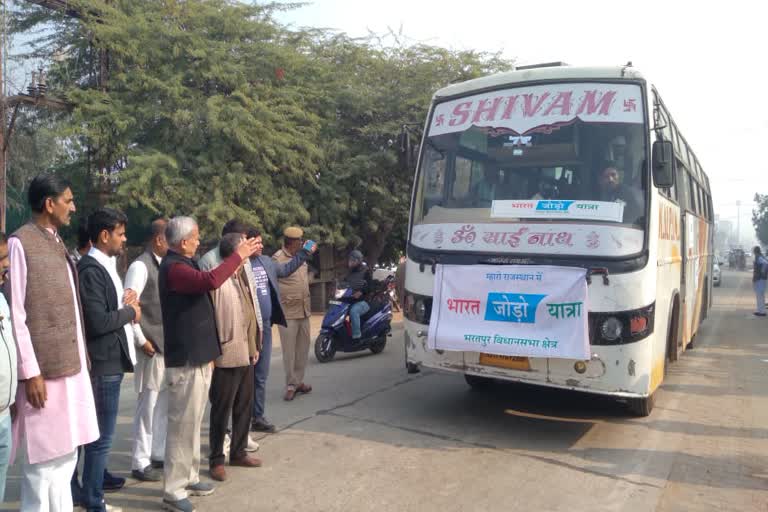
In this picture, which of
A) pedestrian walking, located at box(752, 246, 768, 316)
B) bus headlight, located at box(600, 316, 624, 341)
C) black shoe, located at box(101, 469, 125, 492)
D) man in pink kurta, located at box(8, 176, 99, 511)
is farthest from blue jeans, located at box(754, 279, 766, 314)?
man in pink kurta, located at box(8, 176, 99, 511)

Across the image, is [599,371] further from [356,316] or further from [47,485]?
[356,316]

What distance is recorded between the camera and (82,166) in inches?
525

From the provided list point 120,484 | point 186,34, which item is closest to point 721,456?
point 120,484

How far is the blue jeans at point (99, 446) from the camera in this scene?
12.8 feet

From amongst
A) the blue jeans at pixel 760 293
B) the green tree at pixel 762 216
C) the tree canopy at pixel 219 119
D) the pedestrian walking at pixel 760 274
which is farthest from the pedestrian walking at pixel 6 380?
the green tree at pixel 762 216

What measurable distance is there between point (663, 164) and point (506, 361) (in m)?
2.16

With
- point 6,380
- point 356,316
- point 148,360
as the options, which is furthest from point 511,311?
point 356,316

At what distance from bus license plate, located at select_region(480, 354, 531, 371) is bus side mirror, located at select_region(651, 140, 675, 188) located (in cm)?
192

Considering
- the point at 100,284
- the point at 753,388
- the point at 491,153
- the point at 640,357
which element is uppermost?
the point at 491,153

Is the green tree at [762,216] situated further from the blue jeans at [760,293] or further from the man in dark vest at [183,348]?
the man in dark vest at [183,348]

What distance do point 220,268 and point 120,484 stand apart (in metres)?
1.78

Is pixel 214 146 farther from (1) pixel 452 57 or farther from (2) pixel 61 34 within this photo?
(1) pixel 452 57

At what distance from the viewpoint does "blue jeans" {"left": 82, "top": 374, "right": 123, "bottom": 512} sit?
3893 millimetres

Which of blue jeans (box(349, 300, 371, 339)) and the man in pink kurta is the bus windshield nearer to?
blue jeans (box(349, 300, 371, 339))
